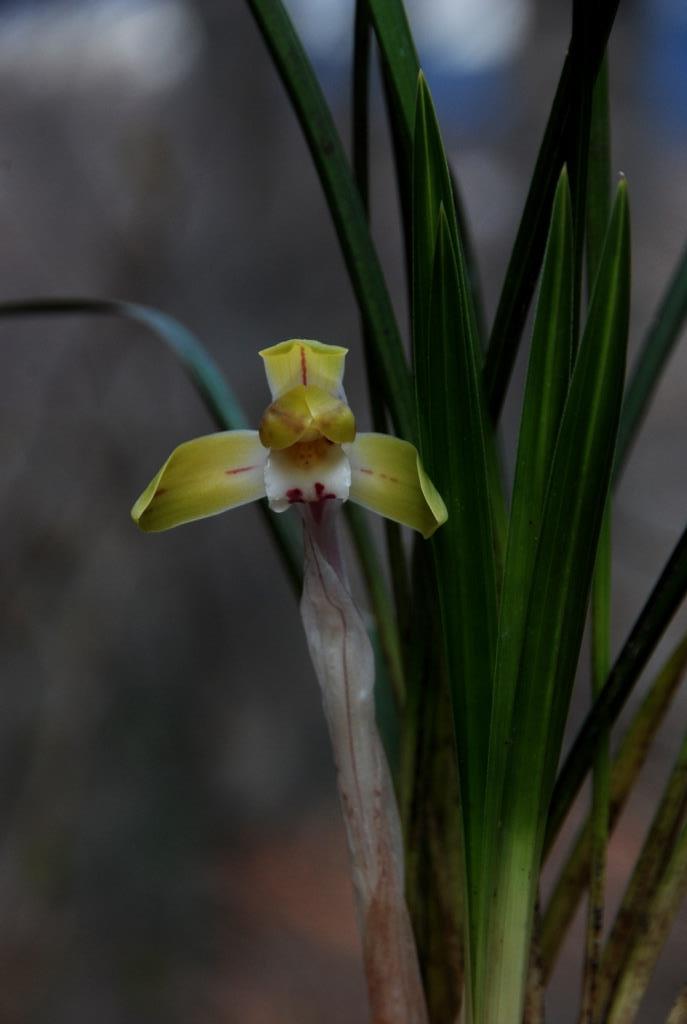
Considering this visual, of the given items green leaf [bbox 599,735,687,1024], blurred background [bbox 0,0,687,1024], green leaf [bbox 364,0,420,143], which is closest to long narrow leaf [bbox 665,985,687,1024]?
green leaf [bbox 599,735,687,1024]

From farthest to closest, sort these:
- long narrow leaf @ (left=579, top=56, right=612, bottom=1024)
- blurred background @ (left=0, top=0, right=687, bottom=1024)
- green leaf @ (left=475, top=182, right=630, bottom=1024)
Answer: blurred background @ (left=0, top=0, right=687, bottom=1024)
long narrow leaf @ (left=579, top=56, right=612, bottom=1024)
green leaf @ (left=475, top=182, right=630, bottom=1024)

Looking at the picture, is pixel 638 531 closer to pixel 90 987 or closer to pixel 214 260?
pixel 214 260

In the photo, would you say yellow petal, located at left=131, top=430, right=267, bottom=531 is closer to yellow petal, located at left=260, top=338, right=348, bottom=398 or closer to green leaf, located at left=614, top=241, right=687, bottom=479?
yellow petal, located at left=260, top=338, right=348, bottom=398

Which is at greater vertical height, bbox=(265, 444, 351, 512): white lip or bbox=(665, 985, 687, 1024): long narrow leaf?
bbox=(265, 444, 351, 512): white lip

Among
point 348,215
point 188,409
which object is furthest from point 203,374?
point 188,409

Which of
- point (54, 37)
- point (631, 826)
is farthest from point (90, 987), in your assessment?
point (54, 37)
